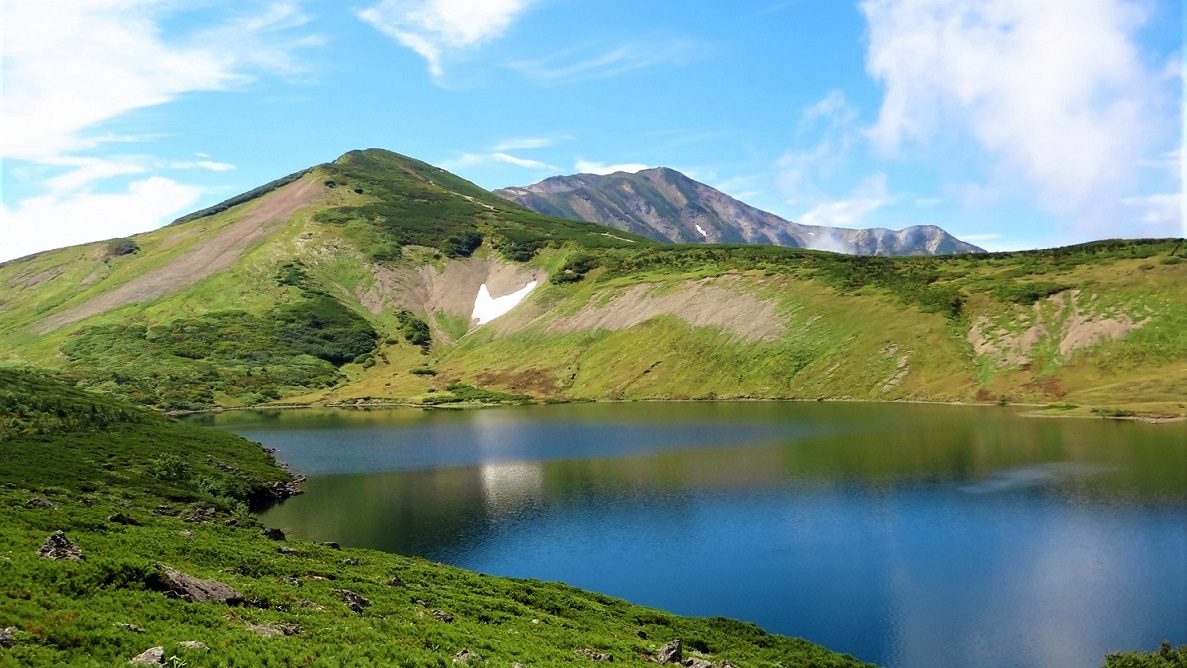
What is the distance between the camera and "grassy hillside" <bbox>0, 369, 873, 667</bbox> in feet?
82.1

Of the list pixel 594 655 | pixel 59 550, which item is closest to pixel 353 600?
pixel 594 655

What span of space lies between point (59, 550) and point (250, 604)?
8.15 meters

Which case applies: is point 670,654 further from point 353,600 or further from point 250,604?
point 250,604

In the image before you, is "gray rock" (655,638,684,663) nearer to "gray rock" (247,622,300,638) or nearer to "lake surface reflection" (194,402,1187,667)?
"lake surface reflection" (194,402,1187,667)

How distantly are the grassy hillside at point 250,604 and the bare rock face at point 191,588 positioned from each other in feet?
0.69

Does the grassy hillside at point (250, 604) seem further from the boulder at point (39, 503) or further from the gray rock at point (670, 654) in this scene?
the gray rock at point (670, 654)

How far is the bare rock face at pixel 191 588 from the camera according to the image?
3056cm

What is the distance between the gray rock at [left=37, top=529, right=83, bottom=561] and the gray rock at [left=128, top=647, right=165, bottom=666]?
36.2 ft

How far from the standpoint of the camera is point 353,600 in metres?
37.2

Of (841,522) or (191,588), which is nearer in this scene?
(191,588)

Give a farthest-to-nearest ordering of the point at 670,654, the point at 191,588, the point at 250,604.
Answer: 1. the point at 670,654
2. the point at 250,604
3. the point at 191,588

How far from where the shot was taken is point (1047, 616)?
49625 millimetres

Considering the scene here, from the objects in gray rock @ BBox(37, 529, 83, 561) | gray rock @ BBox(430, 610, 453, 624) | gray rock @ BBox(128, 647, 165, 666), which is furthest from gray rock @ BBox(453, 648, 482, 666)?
gray rock @ BBox(37, 529, 83, 561)

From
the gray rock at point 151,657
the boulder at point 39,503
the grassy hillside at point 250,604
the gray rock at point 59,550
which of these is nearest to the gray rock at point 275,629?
the grassy hillside at point 250,604
